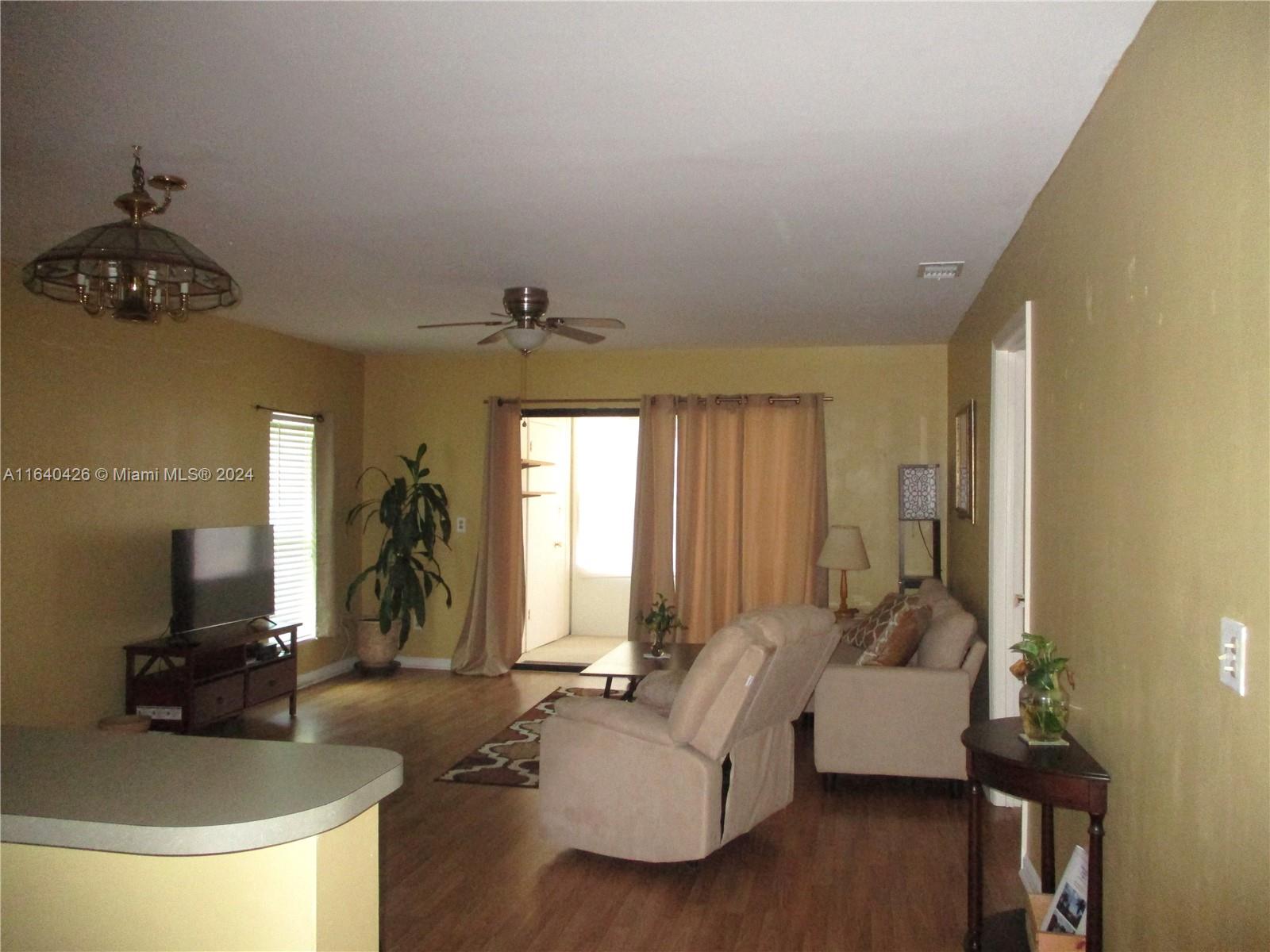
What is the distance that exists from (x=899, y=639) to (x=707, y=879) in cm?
163

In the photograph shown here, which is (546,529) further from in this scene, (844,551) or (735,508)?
(844,551)

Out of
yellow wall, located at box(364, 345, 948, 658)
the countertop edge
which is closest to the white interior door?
yellow wall, located at box(364, 345, 948, 658)

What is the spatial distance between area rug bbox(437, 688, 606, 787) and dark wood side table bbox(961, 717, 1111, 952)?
7.14ft

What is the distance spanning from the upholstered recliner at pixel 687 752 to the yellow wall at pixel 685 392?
3410 millimetres

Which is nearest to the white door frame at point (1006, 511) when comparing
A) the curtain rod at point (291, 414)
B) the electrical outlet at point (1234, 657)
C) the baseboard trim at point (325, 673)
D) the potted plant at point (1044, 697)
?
the potted plant at point (1044, 697)

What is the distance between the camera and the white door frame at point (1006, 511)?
423 centimetres

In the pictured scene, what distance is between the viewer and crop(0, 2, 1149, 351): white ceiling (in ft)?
7.36

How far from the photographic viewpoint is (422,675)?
7.52 m

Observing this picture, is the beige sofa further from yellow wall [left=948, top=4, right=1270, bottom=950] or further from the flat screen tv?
the flat screen tv

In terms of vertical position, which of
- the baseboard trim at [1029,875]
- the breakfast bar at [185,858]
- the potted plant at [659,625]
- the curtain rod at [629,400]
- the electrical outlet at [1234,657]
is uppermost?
the curtain rod at [629,400]

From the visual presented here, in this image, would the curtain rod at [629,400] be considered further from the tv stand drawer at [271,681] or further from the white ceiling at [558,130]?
the tv stand drawer at [271,681]

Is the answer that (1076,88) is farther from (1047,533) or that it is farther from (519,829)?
(519,829)

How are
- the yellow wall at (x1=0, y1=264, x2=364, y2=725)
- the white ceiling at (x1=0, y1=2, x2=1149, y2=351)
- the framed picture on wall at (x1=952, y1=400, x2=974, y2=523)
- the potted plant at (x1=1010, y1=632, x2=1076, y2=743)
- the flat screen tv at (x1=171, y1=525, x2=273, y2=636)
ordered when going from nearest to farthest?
the white ceiling at (x1=0, y1=2, x2=1149, y2=351) → the potted plant at (x1=1010, y1=632, x2=1076, y2=743) → the yellow wall at (x1=0, y1=264, x2=364, y2=725) → the framed picture on wall at (x1=952, y1=400, x2=974, y2=523) → the flat screen tv at (x1=171, y1=525, x2=273, y2=636)

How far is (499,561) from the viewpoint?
24.9 feet
